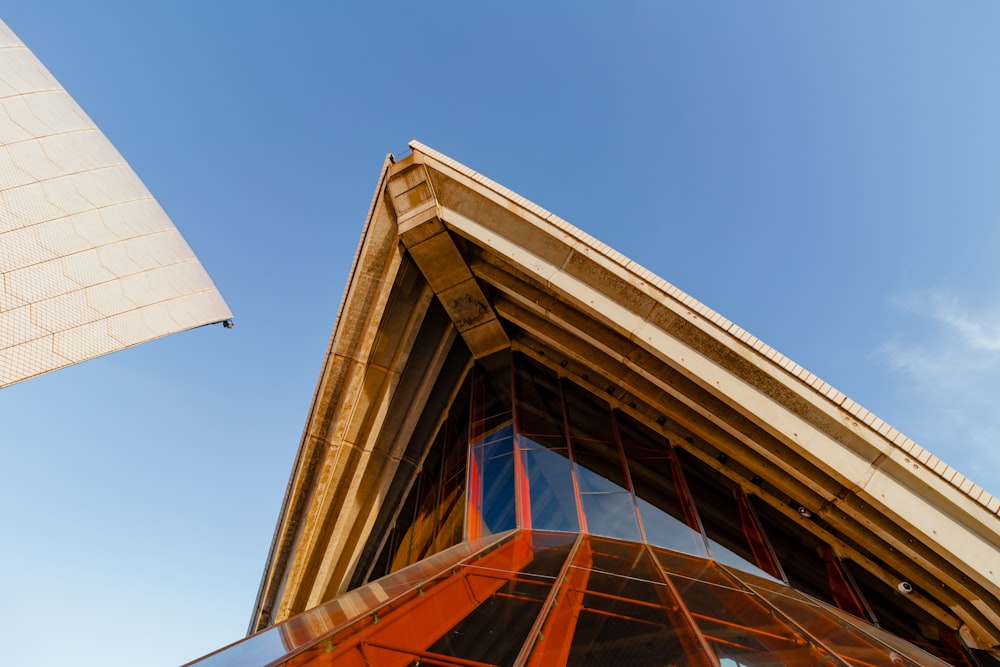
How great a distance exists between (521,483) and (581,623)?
20.4ft

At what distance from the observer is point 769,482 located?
35.9 feet

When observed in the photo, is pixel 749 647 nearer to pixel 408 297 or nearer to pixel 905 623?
pixel 905 623

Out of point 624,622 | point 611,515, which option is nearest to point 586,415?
A: point 611,515

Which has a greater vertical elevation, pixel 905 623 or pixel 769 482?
pixel 769 482

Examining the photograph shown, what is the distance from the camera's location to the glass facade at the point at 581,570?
443cm

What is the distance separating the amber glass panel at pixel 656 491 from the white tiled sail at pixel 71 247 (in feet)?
40.7

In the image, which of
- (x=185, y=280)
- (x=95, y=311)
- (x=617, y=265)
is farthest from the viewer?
(x=185, y=280)

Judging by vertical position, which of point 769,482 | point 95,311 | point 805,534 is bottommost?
point 805,534

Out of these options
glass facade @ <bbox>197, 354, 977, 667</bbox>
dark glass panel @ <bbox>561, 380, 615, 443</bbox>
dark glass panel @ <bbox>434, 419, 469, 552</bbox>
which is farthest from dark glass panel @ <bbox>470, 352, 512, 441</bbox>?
dark glass panel @ <bbox>561, 380, 615, 443</bbox>

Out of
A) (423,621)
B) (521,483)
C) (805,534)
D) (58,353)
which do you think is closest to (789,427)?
(805,534)

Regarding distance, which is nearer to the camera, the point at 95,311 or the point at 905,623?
the point at 905,623

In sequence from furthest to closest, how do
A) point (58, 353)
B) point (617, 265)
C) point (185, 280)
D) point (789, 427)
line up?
point (185, 280) < point (58, 353) < point (617, 265) < point (789, 427)

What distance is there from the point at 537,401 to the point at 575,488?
2989mm

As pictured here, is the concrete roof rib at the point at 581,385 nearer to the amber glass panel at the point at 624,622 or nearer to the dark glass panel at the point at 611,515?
the dark glass panel at the point at 611,515
